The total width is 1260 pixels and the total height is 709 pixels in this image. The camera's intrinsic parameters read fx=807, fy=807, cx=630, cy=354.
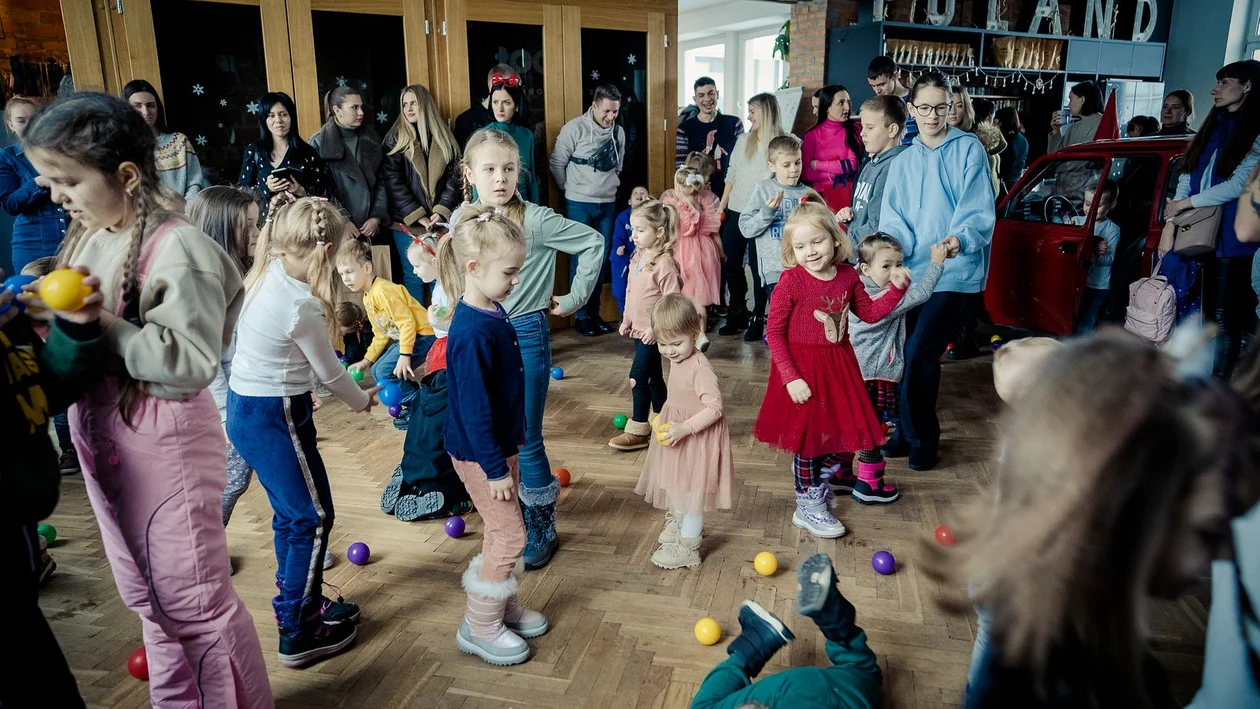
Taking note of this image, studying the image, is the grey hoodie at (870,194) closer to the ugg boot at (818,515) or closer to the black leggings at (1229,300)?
the ugg boot at (818,515)

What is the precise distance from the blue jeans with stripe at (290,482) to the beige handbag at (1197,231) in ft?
15.2

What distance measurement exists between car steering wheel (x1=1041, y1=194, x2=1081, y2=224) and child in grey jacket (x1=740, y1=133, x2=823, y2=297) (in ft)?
5.79

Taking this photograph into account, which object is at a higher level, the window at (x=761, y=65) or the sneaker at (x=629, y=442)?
the window at (x=761, y=65)

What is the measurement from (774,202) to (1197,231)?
2.33 m

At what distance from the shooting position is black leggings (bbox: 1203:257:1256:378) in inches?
176

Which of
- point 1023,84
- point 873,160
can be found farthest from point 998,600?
point 1023,84

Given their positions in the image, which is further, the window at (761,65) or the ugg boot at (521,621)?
the window at (761,65)

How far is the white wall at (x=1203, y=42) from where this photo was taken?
10625mm

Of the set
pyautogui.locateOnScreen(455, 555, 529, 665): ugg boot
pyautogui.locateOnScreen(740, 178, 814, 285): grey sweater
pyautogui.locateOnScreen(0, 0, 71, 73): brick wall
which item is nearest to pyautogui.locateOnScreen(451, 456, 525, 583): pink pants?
pyautogui.locateOnScreen(455, 555, 529, 665): ugg boot

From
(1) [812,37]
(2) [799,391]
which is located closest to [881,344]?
(2) [799,391]

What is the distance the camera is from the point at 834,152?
6023 mm

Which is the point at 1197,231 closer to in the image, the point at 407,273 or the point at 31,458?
the point at 407,273

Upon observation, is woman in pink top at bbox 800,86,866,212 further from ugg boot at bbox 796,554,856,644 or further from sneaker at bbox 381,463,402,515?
ugg boot at bbox 796,554,856,644

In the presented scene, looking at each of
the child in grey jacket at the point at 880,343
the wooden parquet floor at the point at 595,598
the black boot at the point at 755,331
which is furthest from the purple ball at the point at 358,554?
the black boot at the point at 755,331
